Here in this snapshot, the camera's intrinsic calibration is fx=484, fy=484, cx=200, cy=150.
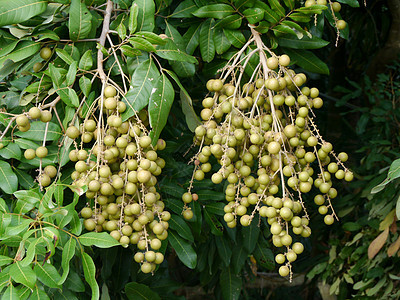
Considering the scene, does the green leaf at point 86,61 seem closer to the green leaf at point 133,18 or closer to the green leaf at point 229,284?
the green leaf at point 133,18

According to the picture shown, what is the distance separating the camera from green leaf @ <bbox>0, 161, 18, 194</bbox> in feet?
3.40

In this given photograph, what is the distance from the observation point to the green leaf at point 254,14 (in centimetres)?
109

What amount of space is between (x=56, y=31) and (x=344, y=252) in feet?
5.17

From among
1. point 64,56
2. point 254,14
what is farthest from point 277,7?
point 64,56

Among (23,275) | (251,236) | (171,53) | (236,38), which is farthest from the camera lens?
(251,236)

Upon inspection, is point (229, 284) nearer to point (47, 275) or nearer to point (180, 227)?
point (180, 227)

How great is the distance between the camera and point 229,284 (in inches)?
70.6

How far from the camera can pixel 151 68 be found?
39.9 inches

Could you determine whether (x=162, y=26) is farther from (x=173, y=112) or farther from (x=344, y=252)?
(x=344, y=252)

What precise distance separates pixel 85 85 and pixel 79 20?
149 millimetres

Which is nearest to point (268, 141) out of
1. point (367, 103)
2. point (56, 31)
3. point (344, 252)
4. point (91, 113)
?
point (91, 113)

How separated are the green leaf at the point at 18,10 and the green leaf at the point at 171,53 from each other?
262mm

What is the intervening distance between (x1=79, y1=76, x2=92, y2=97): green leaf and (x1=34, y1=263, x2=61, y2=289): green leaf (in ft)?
1.16

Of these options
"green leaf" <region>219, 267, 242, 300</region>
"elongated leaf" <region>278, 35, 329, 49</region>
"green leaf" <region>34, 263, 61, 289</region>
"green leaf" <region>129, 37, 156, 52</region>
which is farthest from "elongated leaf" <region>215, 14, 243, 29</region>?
"green leaf" <region>219, 267, 242, 300</region>
